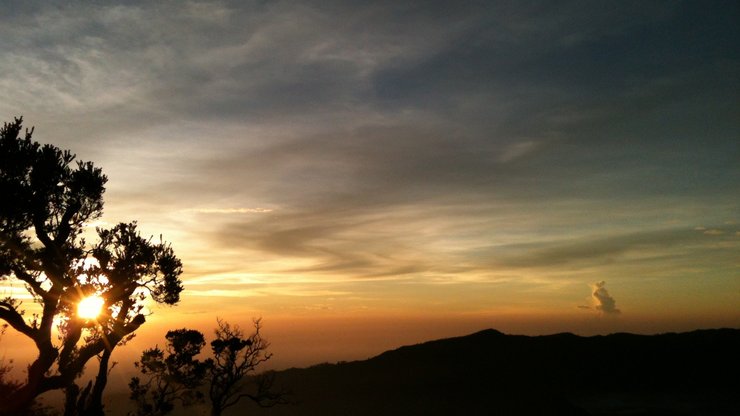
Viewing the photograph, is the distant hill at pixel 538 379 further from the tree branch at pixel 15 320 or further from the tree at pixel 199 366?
the tree branch at pixel 15 320

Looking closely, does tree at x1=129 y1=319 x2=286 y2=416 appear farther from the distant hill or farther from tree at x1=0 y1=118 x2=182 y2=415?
the distant hill

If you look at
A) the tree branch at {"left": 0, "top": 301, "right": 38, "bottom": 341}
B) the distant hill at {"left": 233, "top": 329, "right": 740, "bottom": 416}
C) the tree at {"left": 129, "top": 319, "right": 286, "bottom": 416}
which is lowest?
the distant hill at {"left": 233, "top": 329, "right": 740, "bottom": 416}

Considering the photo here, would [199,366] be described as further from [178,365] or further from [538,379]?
[538,379]

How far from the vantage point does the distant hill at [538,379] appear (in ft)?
299

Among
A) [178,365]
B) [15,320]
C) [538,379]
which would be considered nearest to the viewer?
[15,320]

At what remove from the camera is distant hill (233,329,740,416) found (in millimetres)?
91250

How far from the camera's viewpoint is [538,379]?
107438 mm

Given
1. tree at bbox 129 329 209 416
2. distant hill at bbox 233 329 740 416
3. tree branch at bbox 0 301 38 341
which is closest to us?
tree branch at bbox 0 301 38 341

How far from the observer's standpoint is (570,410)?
8919 centimetres

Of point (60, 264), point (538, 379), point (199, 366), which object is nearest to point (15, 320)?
point (60, 264)

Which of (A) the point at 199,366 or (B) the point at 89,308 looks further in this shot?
(A) the point at 199,366

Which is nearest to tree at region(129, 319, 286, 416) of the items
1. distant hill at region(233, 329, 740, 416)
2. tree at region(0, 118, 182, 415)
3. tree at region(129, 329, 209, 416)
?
tree at region(129, 329, 209, 416)

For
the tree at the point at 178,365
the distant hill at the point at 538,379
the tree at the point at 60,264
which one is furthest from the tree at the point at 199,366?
the distant hill at the point at 538,379

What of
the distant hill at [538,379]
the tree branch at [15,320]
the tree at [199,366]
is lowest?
the distant hill at [538,379]
